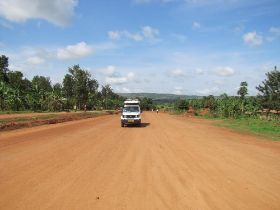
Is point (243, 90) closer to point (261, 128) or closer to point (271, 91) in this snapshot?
point (271, 91)

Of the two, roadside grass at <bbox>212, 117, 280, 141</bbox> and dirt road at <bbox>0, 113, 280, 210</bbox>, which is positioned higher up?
dirt road at <bbox>0, 113, 280, 210</bbox>

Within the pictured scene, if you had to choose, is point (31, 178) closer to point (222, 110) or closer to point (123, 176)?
point (123, 176)

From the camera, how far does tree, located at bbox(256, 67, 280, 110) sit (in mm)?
71162

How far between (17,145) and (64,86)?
3673 inches

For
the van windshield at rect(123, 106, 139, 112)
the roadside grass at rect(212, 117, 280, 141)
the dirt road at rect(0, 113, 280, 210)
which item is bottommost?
the roadside grass at rect(212, 117, 280, 141)

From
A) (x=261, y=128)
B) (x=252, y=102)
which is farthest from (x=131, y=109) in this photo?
(x=252, y=102)

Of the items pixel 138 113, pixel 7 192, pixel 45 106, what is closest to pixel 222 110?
pixel 138 113

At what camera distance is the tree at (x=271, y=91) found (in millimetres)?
71162

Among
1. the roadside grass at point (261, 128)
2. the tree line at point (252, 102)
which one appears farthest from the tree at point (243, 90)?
the roadside grass at point (261, 128)

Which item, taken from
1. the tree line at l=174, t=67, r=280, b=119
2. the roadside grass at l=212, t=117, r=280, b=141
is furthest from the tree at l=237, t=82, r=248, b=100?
the roadside grass at l=212, t=117, r=280, b=141

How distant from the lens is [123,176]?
32.5 ft

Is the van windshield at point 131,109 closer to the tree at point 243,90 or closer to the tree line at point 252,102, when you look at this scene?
the tree line at point 252,102

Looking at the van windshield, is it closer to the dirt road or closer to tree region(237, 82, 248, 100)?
the dirt road

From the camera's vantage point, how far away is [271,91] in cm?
7369
